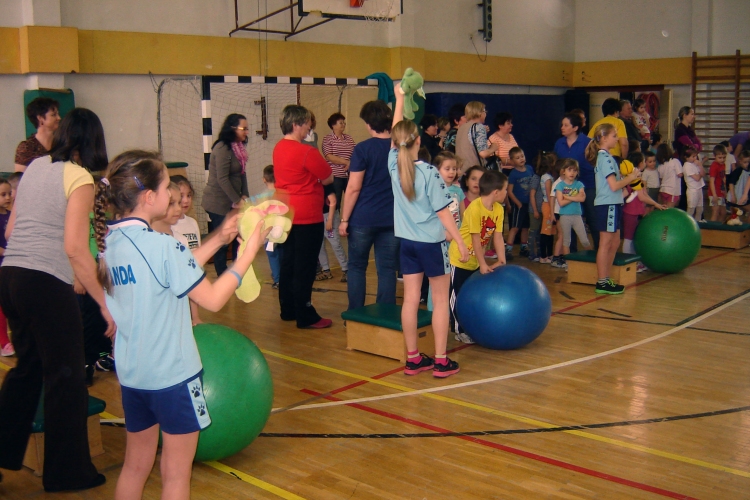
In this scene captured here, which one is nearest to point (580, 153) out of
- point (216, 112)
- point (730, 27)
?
point (216, 112)

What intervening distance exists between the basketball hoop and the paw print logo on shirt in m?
9.21

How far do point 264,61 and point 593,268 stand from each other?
234 inches

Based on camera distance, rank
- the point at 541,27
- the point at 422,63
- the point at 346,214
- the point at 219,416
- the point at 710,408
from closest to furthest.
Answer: the point at 219,416 < the point at 710,408 < the point at 346,214 < the point at 422,63 < the point at 541,27

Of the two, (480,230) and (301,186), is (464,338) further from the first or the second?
(301,186)

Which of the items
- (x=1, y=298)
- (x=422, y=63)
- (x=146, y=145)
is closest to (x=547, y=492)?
(x=1, y=298)

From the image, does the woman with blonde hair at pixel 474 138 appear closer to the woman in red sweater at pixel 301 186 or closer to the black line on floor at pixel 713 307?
the woman in red sweater at pixel 301 186

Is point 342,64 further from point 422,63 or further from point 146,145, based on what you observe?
point 146,145

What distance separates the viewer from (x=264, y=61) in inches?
435

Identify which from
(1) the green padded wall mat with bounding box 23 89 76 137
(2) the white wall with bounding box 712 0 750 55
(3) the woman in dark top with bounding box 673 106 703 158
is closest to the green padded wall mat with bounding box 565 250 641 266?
(3) the woman in dark top with bounding box 673 106 703 158

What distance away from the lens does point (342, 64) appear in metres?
12.0

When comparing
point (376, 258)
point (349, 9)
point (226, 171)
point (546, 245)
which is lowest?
point (546, 245)

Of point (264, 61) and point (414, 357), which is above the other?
point (264, 61)

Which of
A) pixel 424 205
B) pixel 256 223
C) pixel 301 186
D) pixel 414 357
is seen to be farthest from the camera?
pixel 301 186

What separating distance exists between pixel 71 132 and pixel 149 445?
56.1 inches
